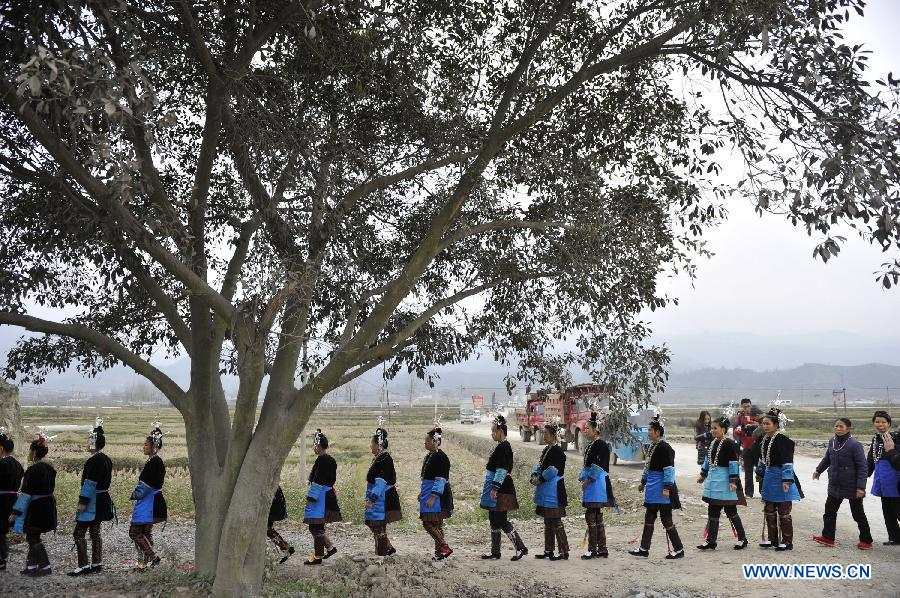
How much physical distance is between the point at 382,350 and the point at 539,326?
136 inches

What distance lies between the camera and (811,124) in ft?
23.7

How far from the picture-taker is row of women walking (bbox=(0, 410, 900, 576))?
1009cm

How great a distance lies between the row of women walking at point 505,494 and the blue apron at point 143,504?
15 millimetres

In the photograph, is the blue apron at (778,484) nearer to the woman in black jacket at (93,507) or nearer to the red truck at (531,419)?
the woman in black jacket at (93,507)

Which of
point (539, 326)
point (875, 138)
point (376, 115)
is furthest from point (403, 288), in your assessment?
point (875, 138)

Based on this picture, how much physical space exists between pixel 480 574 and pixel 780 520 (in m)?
4.78

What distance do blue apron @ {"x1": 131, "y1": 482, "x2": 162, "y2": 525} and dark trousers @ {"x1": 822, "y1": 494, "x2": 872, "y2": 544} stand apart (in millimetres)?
10181

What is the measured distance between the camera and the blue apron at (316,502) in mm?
10336

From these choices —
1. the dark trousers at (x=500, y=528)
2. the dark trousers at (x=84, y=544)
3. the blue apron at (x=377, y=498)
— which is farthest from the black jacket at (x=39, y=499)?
the dark trousers at (x=500, y=528)

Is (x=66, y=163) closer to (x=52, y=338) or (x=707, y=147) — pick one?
(x=52, y=338)

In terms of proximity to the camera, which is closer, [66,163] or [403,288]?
[66,163]

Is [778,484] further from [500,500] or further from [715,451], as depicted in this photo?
[500,500]

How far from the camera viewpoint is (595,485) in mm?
10531

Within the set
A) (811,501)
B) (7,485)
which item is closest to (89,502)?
(7,485)
